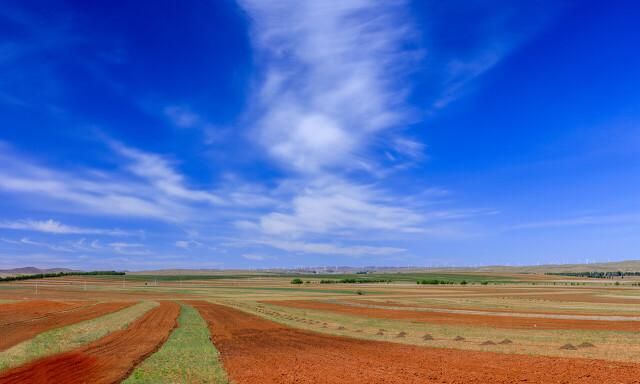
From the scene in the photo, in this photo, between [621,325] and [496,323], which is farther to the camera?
[496,323]

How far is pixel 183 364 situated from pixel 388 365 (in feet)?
32.5

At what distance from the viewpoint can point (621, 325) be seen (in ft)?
131

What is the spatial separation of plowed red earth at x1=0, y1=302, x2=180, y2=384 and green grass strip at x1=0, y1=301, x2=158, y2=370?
102 cm

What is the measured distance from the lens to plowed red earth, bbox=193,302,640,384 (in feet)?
63.1

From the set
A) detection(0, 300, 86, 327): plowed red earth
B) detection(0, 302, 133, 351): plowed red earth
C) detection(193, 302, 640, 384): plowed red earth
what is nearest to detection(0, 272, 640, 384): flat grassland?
detection(193, 302, 640, 384): plowed red earth

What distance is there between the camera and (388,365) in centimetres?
2247

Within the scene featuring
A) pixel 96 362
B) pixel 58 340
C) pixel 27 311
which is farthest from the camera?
pixel 27 311

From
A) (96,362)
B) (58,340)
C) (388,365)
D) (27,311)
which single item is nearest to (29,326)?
(58,340)

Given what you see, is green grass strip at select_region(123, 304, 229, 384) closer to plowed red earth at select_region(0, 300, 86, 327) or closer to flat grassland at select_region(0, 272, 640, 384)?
flat grassland at select_region(0, 272, 640, 384)

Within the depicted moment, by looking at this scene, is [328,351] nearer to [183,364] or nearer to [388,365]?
[388,365]

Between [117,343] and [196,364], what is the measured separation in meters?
10.5

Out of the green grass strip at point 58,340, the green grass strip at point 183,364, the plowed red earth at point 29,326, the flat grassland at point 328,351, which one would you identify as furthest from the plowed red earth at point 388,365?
the plowed red earth at point 29,326

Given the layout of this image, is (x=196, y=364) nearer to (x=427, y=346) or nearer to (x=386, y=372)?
(x=386, y=372)

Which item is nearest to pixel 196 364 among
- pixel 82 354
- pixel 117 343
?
pixel 82 354
